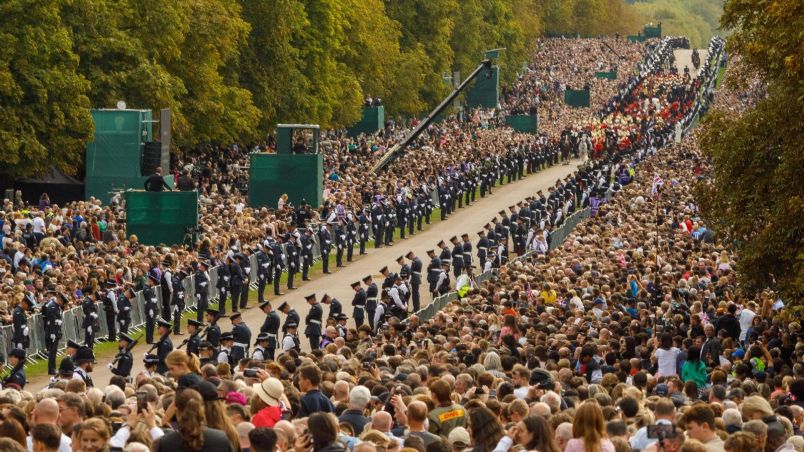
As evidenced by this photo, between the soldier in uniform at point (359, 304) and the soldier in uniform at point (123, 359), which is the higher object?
the soldier in uniform at point (123, 359)

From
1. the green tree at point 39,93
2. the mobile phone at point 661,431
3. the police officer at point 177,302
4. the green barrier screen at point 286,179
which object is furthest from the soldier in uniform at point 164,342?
the green tree at point 39,93

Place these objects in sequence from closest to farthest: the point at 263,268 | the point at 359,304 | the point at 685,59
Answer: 1. the point at 359,304
2. the point at 263,268
3. the point at 685,59

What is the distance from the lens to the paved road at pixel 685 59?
13076 cm

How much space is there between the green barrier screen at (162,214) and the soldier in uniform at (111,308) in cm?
726

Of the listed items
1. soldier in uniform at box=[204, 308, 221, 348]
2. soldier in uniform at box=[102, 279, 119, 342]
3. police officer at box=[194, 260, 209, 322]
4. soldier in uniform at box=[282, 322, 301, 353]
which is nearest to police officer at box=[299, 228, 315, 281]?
police officer at box=[194, 260, 209, 322]

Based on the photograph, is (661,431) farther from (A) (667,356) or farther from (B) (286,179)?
(B) (286,179)

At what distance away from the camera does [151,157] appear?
46.8m

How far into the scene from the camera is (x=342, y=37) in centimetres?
7575

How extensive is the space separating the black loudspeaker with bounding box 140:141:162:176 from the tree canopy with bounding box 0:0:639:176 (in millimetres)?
4740

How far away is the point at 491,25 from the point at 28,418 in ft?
321

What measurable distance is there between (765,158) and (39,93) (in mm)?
28339

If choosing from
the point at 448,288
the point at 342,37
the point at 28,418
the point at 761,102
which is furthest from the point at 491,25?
the point at 28,418

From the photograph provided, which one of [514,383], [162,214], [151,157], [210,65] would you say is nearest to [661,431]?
[514,383]

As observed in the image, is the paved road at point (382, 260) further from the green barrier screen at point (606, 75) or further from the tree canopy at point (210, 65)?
the green barrier screen at point (606, 75)
